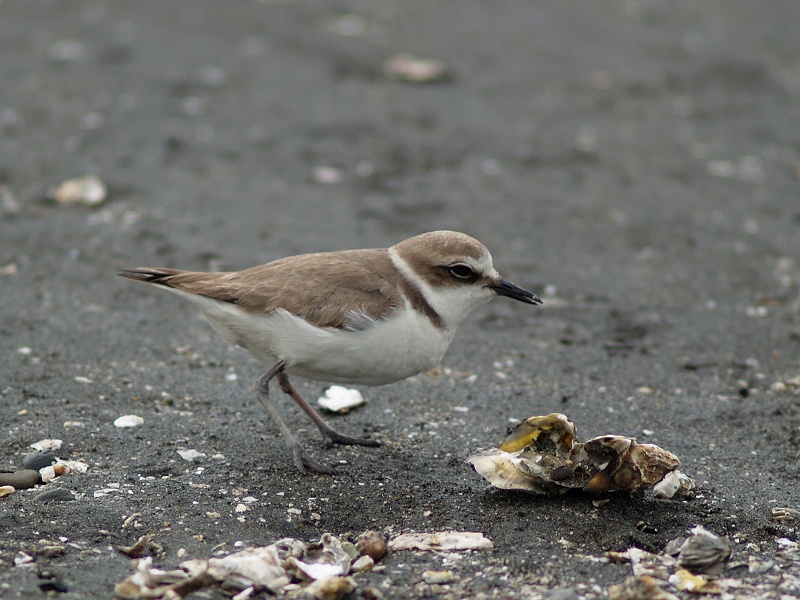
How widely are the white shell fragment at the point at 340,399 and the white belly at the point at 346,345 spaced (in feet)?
1.99

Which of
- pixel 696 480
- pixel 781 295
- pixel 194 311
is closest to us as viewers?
pixel 696 480

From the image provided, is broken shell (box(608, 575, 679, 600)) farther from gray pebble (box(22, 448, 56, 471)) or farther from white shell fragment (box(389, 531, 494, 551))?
gray pebble (box(22, 448, 56, 471))

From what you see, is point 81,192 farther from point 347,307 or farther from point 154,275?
point 347,307

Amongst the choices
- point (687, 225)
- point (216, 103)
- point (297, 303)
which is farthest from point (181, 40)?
point (297, 303)

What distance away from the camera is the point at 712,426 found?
5383 mm

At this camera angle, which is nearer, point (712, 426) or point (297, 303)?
point (297, 303)

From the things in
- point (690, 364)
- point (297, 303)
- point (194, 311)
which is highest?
point (297, 303)

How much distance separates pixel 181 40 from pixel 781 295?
7.76 meters

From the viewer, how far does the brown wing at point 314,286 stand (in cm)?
477

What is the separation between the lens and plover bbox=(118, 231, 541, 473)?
187 inches

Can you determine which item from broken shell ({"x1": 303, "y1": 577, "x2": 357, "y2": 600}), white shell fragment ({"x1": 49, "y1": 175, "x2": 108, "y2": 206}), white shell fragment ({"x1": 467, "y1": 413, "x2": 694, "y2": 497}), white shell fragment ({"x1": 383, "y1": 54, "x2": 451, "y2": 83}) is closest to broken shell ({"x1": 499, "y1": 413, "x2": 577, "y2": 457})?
white shell fragment ({"x1": 467, "y1": 413, "x2": 694, "y2": 497})

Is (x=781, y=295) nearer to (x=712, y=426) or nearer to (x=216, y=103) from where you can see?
(x=712, y=426)

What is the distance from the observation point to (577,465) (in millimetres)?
4316

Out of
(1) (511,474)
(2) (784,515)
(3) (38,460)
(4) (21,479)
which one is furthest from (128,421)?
(2) (784,515)
